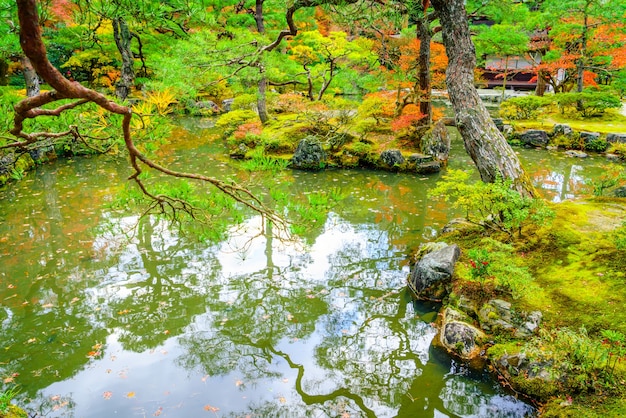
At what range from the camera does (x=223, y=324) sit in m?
4.57

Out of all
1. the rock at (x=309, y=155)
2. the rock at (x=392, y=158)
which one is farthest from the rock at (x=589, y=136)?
the rock at (x=309, y=155)

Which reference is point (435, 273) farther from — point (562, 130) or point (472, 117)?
point (562, 130)

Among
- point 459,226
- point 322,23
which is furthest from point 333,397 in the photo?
point 322,23

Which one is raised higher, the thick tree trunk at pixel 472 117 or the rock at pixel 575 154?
the thick tree trunk at pixel 472 117

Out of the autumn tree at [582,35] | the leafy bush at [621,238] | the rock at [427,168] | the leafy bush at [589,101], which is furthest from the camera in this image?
the leafy bush at [589,101]

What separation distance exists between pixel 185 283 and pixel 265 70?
20.7 feet

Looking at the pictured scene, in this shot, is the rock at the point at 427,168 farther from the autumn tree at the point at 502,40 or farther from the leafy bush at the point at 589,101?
the leafy bush at the point at 589,101

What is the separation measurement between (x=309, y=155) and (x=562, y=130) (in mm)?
7707

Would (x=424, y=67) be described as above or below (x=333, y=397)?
above

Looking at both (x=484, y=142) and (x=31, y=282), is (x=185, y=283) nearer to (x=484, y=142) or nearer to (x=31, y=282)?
(x=31, y=282)

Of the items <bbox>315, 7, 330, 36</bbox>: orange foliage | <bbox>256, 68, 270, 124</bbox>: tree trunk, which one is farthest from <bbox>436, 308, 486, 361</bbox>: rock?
<bbox>315, 7, 330, 36</bbox>: orange foliage

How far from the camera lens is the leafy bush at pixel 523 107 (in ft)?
44.7

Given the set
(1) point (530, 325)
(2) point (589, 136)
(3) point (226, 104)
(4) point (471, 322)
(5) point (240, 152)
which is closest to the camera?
(1) point (530, 325)

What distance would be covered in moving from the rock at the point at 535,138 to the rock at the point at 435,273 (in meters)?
8.98
